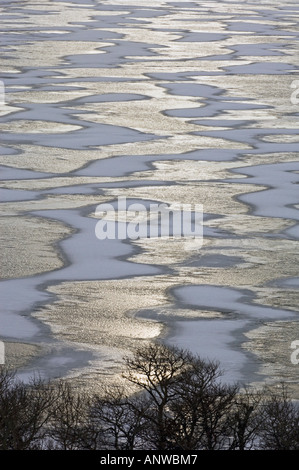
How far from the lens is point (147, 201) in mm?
9547

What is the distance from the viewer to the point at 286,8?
32906 millimetres

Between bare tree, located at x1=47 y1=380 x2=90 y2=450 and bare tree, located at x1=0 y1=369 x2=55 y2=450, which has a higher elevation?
A: bare tree, located at x1=0 y1=369 x2=55 y2=450

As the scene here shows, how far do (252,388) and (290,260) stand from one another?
8.22 feet

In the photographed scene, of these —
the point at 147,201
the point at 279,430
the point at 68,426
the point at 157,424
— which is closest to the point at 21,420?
the point at 68,426

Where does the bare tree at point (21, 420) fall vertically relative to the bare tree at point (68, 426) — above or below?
above

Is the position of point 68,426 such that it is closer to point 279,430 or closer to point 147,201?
point 279,430

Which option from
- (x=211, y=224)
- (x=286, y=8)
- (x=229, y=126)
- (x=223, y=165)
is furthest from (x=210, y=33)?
(x=211, y=224)

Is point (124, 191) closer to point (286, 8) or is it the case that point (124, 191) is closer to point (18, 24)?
point (18, 24)

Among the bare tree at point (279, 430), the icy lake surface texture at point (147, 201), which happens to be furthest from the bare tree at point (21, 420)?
the icy lake surface texture at point (147, 201)

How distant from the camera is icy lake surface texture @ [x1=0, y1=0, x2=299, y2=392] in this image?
615cm

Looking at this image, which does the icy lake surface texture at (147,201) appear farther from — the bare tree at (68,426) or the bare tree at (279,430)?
the bare tree at (279,430)

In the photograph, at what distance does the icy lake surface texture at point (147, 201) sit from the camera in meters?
6.15

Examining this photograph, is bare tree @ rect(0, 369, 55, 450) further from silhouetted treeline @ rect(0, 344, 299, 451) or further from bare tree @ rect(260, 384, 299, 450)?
bare tree @ rect(260, 384, 299, 450)

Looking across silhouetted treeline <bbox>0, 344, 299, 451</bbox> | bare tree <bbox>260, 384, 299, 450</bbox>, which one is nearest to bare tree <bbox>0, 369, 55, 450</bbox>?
silhouetted treeline <bbox>0, 344, 299, 451</bbox>
